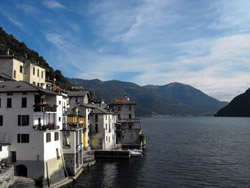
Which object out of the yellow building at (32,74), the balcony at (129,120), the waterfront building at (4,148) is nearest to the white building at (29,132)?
the waterfront building at (4,148)

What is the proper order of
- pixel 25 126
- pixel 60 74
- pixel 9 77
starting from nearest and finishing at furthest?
pixel 25 126 < pixel 9 77 < pixel 60 74

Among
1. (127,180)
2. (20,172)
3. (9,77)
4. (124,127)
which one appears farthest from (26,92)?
(124,127)

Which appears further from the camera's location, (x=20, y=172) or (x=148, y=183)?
(x=148, y=183)

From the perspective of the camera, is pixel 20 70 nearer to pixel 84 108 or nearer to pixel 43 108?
pixel 84 108

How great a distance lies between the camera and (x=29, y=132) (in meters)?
37.6

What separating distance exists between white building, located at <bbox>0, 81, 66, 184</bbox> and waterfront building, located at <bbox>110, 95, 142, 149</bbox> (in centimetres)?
4599

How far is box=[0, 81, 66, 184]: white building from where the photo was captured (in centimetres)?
3700

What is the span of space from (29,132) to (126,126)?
2128 inches

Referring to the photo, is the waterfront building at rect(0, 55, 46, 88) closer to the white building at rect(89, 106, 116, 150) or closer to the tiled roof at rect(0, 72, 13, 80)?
the tiled roof at rect(0, 72, 13, 80)

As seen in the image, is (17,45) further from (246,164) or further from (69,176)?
(246,164)

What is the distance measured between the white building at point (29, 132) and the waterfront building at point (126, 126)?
46.0 metres

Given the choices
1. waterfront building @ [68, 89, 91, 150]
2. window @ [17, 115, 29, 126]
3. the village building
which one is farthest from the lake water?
the village building

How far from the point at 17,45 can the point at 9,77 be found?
9921 cm

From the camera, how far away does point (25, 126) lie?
37.9m
